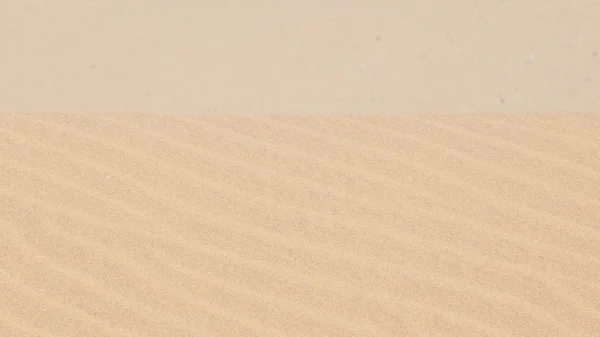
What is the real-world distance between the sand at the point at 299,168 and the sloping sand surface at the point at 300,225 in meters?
0.01

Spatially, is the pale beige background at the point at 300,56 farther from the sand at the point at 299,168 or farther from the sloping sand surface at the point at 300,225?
the sloping sand surface at the point at 300,225

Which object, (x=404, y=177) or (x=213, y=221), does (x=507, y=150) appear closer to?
(x=404, y=177)

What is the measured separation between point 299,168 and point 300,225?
1.69ft

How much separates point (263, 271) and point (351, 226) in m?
0.53

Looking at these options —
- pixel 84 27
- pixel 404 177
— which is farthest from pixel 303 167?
pixel 84 27

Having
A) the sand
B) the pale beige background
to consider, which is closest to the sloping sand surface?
the sand

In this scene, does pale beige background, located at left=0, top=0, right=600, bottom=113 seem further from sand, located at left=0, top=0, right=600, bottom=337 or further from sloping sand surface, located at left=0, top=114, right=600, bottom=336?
sloping sand surface, located at left=0, top=114, right=600, bottom=336

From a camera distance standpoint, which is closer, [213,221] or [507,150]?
[213,221]

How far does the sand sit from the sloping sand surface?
0.01m

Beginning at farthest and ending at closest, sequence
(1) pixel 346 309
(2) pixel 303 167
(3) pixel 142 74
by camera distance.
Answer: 1. (3) pixel 142 74
2. (2) pixel 303 167
3. (1) pixel 346 309

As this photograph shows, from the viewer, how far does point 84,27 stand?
26.0 feet

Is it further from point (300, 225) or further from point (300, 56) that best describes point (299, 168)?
point (300, 56)

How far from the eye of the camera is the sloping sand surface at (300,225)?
5.84 meters

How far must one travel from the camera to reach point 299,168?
6.80m
